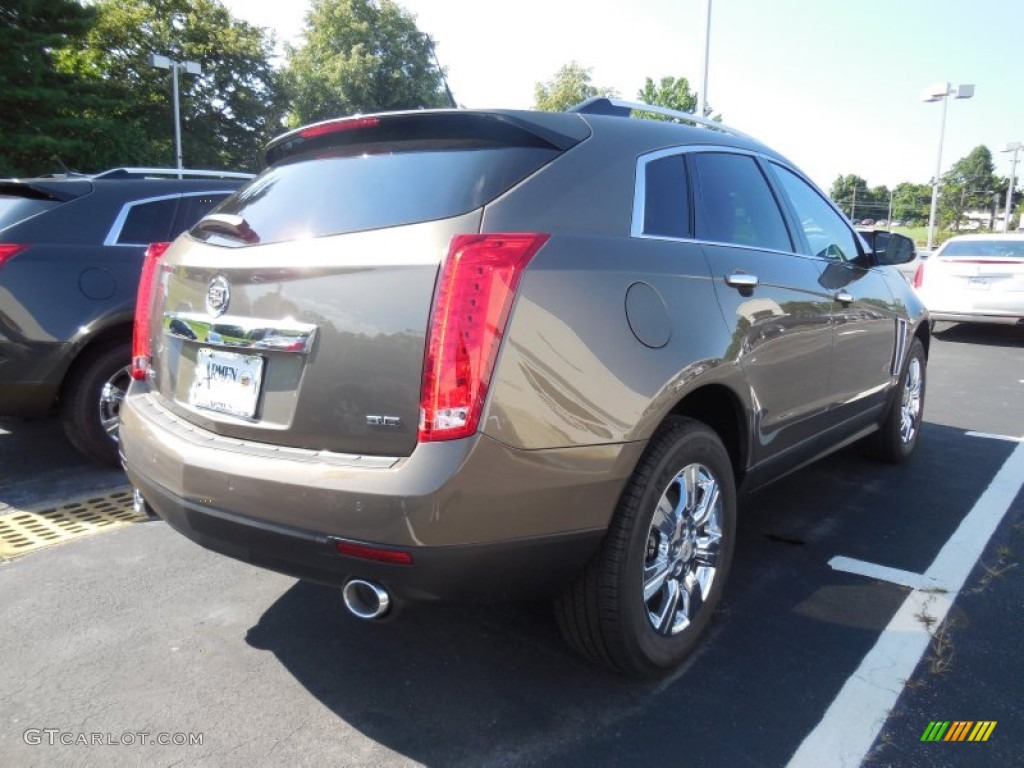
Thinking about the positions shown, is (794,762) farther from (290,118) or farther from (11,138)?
(290,118)

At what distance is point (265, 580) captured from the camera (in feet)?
10.5

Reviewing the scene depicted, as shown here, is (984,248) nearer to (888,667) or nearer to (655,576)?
(888,667)

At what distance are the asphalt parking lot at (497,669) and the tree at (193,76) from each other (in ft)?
113

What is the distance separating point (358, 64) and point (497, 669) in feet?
166

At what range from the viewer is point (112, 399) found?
14.8ft

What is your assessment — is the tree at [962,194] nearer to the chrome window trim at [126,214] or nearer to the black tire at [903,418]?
the black tire at [903,418]

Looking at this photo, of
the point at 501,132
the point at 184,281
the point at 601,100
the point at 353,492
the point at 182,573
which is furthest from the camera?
the point at 182,573

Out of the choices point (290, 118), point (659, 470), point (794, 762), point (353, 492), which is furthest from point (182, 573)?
point (290, 118)

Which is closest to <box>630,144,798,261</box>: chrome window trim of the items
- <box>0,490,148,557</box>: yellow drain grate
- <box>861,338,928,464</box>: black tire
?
<box>861,338,928,464</box>: black tire

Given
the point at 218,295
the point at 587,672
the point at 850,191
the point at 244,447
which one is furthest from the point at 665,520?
the point at 850,191

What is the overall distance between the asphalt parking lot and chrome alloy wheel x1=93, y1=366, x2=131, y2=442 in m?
1.00

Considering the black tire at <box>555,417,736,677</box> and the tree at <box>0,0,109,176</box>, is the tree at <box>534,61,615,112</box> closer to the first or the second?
the tree at <box>0,0,109,176</box>

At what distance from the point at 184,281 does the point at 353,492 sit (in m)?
1.07

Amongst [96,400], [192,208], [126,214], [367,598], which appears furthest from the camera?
[192,208]
